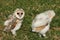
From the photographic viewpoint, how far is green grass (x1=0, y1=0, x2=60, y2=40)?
8.49 m

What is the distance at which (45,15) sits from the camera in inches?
328

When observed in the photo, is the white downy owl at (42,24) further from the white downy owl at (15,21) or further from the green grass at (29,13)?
the white downy owl at (15,21)

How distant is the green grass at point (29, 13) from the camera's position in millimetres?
8492

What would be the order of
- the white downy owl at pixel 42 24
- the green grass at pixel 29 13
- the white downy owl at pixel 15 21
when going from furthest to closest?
1. the green grass at pixel 29 13
2. the white downy owl at pixel 15 21
3. the white downy owl at pixel 42 24

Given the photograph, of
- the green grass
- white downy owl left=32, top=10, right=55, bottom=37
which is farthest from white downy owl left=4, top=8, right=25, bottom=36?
white downy owl left=32, top=10, right=55, bottom=37

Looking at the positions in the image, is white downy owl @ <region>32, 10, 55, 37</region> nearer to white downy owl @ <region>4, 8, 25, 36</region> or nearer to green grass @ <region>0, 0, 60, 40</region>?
green grass @ <region>0, 0, 60, 40</region>

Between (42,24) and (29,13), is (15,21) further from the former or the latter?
(29,13)

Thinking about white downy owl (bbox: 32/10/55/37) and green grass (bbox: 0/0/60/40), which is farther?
green grass (bbox: 0/0/60/40)

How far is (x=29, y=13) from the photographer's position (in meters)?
9.61

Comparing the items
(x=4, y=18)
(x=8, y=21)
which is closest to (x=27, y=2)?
(x=4, y=18)

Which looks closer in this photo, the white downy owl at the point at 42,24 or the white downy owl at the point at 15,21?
the white downy owl at the point at 42,24

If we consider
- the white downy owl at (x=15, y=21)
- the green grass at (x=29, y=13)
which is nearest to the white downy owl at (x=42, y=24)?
the green grass at (x=29, y=13)

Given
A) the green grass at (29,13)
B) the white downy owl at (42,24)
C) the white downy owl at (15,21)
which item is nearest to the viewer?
the white downy owl at (42,24)

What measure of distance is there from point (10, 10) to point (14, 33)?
135 centimetres
